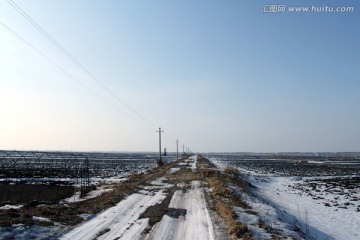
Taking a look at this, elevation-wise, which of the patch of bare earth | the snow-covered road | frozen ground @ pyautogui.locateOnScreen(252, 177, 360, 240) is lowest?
frozen ground @ pyautogui.locateOnScreen(252, 177, 360, 240)

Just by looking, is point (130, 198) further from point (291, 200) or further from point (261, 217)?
point (291, 200)

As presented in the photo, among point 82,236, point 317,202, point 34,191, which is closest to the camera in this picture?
point 82,236

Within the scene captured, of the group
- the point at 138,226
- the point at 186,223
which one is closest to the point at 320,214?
the point at 186,223

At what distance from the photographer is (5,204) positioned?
66.7 feet

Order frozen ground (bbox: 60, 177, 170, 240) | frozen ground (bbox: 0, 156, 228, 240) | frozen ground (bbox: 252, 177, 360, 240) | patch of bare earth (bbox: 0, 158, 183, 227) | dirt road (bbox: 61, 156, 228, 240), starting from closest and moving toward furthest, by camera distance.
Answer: frozen ground (bbox: 0, 156, 228, 240)
frozen ground (bbox: 60, 177, 170, 240)
dirt road (bbox: 61, 156, 228, 240)
patch of bare earth (bbox: 0, 158, 183, 227)
frozen ground (bbox: 252, 177, 360, 240)

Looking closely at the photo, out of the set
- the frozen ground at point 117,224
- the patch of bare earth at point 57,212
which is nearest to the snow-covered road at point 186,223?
the frozen ground at point 117,224

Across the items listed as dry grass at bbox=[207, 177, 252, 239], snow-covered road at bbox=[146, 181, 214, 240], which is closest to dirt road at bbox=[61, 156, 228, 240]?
snow-covered road at bbox=[146, 181, 214, 240]

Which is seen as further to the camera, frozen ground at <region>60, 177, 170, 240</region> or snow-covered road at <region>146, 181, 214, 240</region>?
snow-covered road at <region>146, 181, 214, 240</region>

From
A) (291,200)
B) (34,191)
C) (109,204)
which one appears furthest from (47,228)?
(291,200)

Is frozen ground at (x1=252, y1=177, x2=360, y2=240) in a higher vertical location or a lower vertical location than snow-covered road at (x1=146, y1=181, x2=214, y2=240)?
lower

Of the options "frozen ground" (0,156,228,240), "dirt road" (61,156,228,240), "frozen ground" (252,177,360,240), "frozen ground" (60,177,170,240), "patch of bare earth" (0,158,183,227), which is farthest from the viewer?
"frozen ground" (252,177,360,240)

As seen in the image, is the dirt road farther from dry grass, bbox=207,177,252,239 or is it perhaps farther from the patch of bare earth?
the patch of bare earth

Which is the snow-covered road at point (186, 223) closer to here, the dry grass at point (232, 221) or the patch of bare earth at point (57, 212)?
the dry grass at point (232, 221)

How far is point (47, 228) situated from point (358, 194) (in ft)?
102
